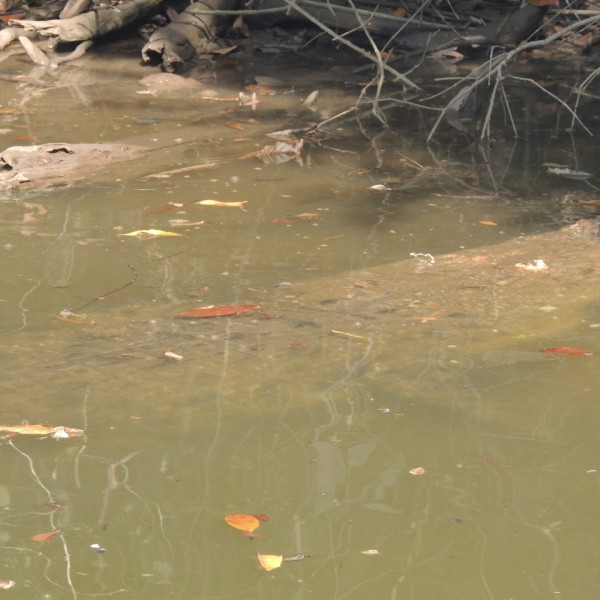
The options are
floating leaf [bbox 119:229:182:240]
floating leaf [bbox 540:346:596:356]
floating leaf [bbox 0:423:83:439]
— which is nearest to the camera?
floating leaf [bbox 0:423:83:439]

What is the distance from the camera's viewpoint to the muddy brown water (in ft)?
8.50

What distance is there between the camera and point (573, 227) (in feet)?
17.2

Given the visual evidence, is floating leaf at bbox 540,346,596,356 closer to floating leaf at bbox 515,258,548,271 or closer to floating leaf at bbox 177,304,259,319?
floating leaf at bbox 515,258,548,271

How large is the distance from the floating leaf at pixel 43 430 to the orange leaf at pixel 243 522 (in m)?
0.64

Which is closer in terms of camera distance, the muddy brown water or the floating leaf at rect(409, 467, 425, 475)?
the muddy brown water

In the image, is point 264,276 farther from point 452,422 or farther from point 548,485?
point 548,485

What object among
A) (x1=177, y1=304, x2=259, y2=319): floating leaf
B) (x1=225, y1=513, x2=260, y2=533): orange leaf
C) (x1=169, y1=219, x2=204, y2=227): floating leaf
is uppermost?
(x1=225, y1=513, x2=260, y2=533): orange leaf

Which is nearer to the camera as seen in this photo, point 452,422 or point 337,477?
point 337,477

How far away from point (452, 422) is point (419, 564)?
783mm

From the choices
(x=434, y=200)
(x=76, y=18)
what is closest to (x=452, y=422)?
(x=434, y=200)

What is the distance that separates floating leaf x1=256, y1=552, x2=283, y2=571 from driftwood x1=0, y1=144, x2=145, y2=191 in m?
3.79

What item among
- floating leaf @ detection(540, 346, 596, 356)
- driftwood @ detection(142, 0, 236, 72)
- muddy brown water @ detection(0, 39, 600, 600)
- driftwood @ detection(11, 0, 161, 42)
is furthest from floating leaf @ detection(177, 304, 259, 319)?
driftwood @ detection(11, 0, 161, 42)

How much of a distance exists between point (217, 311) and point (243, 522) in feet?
5.08

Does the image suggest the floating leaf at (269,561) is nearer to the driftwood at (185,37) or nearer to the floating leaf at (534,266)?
the floating leaf at (534,266)
